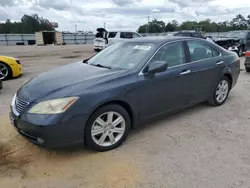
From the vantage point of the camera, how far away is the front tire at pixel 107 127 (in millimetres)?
3213

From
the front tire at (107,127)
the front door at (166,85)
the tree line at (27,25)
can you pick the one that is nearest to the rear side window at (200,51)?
the front door at (166,85)

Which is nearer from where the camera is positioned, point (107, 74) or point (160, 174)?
point (160, 174)

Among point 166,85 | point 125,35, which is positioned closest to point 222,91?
point 166,85

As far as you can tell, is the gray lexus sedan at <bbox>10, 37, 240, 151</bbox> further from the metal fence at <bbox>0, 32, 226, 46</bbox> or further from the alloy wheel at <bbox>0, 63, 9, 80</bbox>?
the metal fence at <bbox>0, 32, 226, 46</bbox>

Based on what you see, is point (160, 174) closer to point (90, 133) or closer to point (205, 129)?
point (90, 133)

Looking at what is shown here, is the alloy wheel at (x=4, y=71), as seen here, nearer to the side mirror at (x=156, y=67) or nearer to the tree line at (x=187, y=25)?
the side mirror at (x=156, y=67)

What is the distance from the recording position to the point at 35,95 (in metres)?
3.17

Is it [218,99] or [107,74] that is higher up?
[107,74]

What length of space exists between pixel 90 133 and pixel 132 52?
1586 mm

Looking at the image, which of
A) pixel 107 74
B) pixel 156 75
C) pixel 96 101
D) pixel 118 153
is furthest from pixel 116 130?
pixel 156 75

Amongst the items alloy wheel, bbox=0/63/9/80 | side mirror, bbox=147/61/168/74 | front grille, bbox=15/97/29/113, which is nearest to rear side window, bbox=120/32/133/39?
alloy wheel, bbox=0/63/9/80

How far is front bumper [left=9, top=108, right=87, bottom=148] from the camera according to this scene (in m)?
2.90

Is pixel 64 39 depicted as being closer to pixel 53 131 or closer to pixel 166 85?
pixel 166 85

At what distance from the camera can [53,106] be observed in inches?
117
